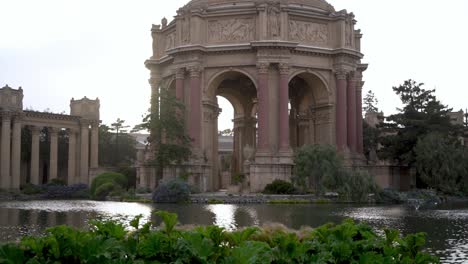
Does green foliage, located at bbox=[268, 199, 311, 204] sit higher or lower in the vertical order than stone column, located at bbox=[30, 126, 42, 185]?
lower

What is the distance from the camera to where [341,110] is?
49375mm

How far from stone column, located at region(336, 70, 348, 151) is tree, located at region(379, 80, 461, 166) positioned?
12.6ft

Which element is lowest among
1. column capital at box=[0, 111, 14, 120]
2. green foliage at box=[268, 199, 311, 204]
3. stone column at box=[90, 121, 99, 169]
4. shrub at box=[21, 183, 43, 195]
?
green foliage at box=[268, 199, 311, 204]

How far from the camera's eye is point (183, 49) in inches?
1860

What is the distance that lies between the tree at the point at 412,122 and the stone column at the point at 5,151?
3321 centimetres

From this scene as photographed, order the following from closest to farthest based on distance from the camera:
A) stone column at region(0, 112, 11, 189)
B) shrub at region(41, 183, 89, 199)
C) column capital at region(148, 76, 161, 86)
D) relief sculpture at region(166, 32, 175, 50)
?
shrub at region(41, 183, 89, 199), relief sculpture at region(166, 32, 175, 50), stone column at region(0, 112, 11, 189), column capital at region(148, 76, 161, 86)

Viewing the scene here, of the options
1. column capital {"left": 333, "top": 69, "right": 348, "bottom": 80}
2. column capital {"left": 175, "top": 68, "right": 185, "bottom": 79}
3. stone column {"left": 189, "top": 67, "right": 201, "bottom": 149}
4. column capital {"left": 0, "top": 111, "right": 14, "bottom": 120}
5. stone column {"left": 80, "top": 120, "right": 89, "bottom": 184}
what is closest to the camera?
stone column {"left": 189, "top": 67, "right": 201, "bottom": 149}

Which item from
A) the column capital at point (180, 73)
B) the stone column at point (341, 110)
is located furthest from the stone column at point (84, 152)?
the stone column at point (341, 110)

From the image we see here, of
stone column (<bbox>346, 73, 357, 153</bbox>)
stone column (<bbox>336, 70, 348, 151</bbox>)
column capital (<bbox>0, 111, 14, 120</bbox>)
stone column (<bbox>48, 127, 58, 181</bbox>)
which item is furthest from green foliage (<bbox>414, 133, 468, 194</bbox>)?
column capital (<bbox>0, 111, 14, 120</bbox>)

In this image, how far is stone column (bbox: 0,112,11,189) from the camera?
52.4m

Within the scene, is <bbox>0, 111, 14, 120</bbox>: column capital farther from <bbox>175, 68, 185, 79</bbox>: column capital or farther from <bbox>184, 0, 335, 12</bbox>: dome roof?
<bbox>184, 0, 335, 12</bbox>: dome roof

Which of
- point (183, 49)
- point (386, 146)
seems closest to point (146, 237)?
point (183, 49)

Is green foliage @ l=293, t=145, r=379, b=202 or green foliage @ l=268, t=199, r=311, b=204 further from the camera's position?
green foliage @ l=293, t=145, r=379, b=202

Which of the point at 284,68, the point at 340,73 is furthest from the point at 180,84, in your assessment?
the point at 340,73
